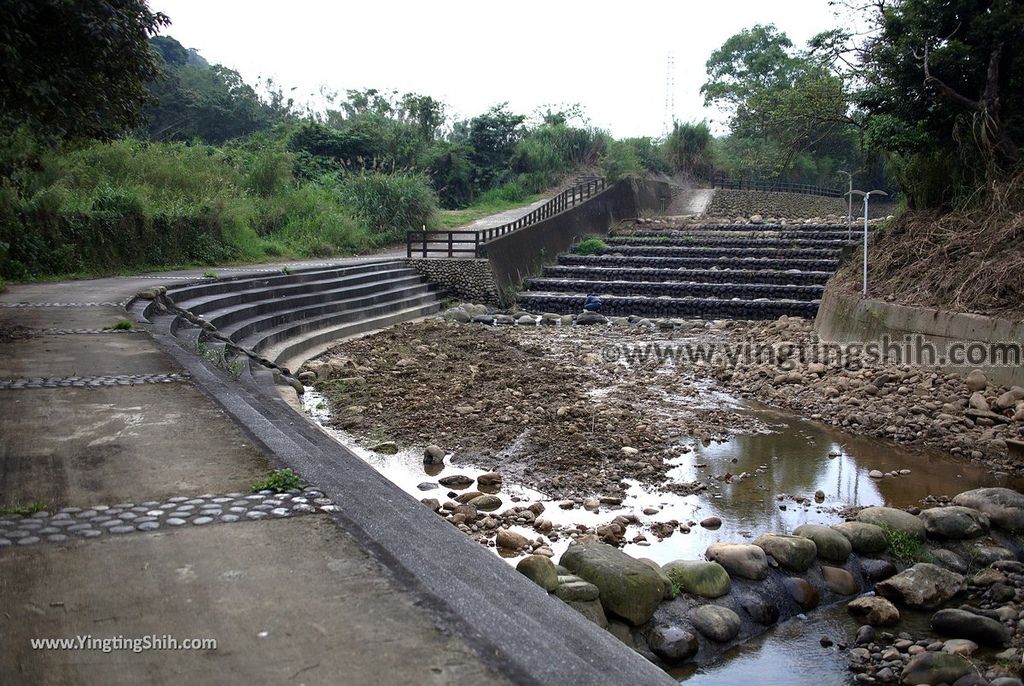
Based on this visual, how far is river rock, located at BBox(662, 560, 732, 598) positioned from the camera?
17.3 feet

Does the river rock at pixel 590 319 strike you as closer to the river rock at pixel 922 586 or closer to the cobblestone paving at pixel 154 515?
the river rock at pixel 922 586

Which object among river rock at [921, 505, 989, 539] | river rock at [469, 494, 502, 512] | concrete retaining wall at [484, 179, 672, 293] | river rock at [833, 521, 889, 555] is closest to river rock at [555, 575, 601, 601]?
river rock at [469, 494, 502, 512]

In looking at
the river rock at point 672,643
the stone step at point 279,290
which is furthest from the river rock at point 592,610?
the stone step at point 279,290

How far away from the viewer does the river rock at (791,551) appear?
18.6 ft

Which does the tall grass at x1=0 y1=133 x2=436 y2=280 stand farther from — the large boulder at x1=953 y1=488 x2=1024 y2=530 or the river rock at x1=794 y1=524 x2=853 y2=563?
the large boulder at x1=953 y1=488 x2=1024 y2=530

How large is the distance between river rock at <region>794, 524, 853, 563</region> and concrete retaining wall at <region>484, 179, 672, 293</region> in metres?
15.2

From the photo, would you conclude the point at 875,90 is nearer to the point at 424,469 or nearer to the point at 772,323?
the point at 772,323

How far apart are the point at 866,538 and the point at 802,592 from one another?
3.03ft

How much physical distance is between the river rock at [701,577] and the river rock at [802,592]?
1.38ft

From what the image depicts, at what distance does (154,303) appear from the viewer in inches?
454

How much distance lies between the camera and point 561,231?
24844 millimetres

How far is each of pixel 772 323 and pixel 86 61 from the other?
1378cm

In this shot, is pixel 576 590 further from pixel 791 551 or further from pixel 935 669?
pixel 935 669

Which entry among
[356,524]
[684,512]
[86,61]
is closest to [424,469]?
[684,512]
